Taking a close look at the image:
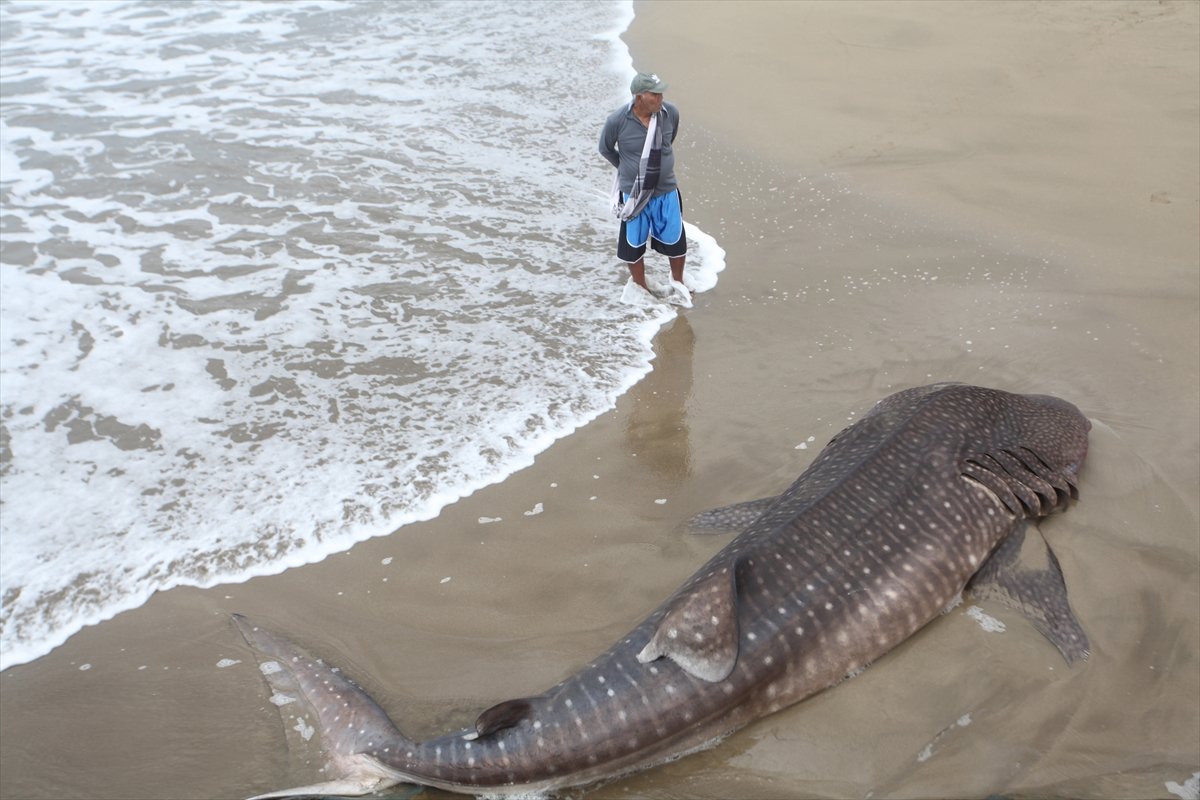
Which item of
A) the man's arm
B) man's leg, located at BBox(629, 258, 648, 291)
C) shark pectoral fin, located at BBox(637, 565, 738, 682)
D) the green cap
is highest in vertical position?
the green cap

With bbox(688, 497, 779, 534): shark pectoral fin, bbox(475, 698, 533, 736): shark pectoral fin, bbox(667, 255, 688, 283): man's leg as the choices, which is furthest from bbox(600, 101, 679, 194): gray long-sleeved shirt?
bbox(475, 698, 533, 736): shark pectoral fin

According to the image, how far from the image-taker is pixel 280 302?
7.54 metres

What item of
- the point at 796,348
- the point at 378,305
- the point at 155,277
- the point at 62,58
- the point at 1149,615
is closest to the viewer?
the point at 1149,615

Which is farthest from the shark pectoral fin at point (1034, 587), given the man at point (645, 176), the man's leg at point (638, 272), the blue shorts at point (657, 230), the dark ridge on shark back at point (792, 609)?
the man's leg at point (638, 272)

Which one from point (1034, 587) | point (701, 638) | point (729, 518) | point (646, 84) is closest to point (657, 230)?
point (646, 84)

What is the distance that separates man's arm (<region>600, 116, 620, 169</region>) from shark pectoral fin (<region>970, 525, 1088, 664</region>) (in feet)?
13.9

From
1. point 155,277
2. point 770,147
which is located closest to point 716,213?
point 770,147

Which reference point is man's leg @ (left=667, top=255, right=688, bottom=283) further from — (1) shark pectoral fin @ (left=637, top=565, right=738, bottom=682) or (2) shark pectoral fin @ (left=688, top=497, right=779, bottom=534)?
(1) shark pectoral fin @ (left=637, top=565, right=738, bottom=682)

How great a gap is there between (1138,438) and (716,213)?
446 centimetres

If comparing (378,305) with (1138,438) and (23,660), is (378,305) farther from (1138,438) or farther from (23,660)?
(1138,438)

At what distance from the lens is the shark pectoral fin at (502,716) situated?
3514mm

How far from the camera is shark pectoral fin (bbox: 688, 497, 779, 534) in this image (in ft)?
16.0

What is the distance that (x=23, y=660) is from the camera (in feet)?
14.9

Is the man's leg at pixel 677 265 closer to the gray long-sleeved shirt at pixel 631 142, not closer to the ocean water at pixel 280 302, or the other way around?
the ocean water at pixel 280 302
